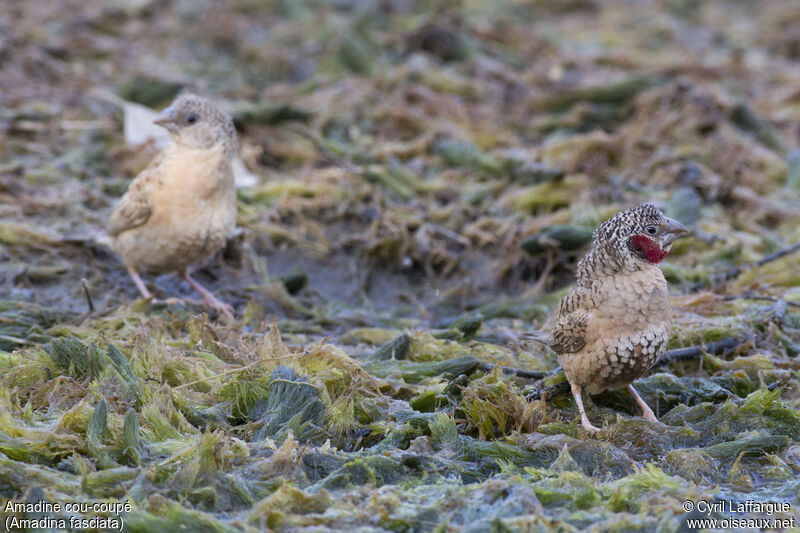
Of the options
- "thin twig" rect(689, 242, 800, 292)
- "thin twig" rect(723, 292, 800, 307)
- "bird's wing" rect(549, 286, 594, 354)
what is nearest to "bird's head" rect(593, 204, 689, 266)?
"bird's wing" rect(549, 286, 594, 354)

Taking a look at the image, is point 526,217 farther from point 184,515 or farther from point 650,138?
point 184,515

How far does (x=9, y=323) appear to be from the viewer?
4836 millimetres

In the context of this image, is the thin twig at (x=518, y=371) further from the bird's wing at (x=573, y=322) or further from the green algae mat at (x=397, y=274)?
the bird's wing at (x=573, y=322)

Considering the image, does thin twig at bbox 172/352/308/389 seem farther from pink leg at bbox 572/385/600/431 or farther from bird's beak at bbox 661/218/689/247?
bird's beak at bbox 661/218/689/247

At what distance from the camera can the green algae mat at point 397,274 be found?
3.36m

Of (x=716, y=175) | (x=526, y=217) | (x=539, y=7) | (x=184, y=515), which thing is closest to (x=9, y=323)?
(x=184, y=515)

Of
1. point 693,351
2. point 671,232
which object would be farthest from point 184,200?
point 693,351

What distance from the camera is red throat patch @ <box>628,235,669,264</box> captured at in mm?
4055

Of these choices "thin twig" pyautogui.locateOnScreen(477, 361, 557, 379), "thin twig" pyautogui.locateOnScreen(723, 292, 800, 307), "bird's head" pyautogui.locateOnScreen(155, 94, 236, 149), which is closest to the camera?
"thin twig" pyautogui.locateOnScreen(477, 361, 557, 379)

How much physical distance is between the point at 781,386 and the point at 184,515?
2.74 m

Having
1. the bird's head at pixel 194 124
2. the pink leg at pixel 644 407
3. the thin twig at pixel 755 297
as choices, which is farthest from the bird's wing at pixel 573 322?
the bird's head at pixel 194 124

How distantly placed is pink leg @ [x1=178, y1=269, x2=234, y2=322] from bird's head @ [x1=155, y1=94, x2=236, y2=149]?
852 millimetres

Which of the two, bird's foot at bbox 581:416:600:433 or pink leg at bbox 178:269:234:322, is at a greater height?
bird's foot at bbox 581:416:600:433

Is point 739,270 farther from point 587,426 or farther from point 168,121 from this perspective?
point 168,121
